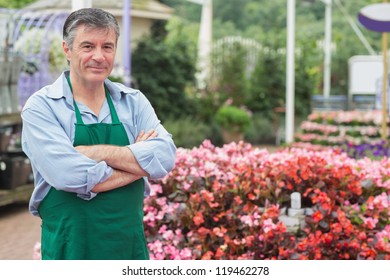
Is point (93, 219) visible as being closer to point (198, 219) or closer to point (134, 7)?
point (198, 219)

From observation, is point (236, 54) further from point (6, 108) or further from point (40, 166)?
point (40, 166)

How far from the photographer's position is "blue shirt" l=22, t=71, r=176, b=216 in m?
3.17

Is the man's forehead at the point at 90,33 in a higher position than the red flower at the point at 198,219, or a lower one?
higher

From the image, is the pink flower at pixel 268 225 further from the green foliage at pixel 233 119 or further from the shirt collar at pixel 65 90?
the green foliage at pixel 233 119

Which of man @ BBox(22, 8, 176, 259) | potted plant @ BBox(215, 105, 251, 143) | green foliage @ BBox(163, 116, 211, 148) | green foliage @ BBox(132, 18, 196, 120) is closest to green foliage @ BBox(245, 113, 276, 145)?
potted plant @ BBox(215, 105, 251, 143)

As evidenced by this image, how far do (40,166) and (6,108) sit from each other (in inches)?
285

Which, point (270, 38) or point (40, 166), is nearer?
point (40, 166)

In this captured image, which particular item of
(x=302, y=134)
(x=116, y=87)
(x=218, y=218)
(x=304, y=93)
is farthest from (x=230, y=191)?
(x=304, y=93)

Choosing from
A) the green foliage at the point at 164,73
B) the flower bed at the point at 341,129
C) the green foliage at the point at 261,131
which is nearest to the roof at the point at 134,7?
the green foliage at the point at 164,73

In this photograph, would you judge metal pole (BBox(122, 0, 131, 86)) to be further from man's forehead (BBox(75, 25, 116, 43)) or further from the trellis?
man's forehead (BBox(75, 25, 116, 43))

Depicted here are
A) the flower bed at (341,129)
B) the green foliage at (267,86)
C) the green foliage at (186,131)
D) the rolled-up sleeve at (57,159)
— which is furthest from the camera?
the green foliage at (267,86)

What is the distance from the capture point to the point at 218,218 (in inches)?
199

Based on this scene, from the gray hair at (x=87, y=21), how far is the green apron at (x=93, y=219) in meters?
0.26

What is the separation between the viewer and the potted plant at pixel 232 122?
60.5 ft
